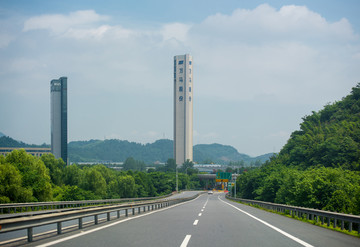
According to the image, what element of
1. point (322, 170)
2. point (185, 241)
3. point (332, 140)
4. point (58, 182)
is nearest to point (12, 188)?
point (322, 170)

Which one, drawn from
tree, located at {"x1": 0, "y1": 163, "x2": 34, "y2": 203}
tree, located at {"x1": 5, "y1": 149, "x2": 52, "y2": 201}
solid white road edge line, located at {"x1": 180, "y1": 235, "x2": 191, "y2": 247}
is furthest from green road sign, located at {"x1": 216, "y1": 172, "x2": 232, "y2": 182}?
solid white road edge line, located at {"x1": 180, "y1": 235, "x2": 191, "y2": 247}

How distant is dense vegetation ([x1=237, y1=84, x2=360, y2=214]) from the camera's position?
4194cm

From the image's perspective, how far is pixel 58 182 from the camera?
101125 mm

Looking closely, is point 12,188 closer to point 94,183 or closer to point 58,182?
point 94,183

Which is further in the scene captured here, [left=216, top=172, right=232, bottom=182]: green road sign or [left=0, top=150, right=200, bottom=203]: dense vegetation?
[left=216, top=172, right=232, bottom=182]: green road sign

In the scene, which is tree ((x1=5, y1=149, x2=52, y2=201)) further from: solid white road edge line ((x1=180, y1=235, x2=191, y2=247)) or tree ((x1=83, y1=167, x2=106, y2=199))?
solid white road edge line ((x1=180, y1=235, x2=191, y2=247))

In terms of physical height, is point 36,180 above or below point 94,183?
above

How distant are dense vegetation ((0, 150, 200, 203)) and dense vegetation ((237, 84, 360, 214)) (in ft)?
123

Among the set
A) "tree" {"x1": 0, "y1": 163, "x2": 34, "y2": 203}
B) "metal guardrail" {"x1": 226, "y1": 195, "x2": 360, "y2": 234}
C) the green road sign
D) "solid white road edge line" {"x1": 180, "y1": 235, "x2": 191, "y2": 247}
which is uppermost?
"solid white road edge line" {"x1": 180, "y1": 235, "x2": 191, "y2": 247}

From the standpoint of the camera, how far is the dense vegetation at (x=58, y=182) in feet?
189

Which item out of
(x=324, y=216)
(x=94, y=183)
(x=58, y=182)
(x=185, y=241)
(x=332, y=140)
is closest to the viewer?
(x=185, y=241)

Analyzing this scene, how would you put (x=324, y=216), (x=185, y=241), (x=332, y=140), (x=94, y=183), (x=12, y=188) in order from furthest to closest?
(x=94, y=183), (x=332, y=140), (x=12, y=188), (x=324, y=216), (x=185, y=241)

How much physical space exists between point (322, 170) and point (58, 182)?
68.9 metres

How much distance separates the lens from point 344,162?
91312 mm
